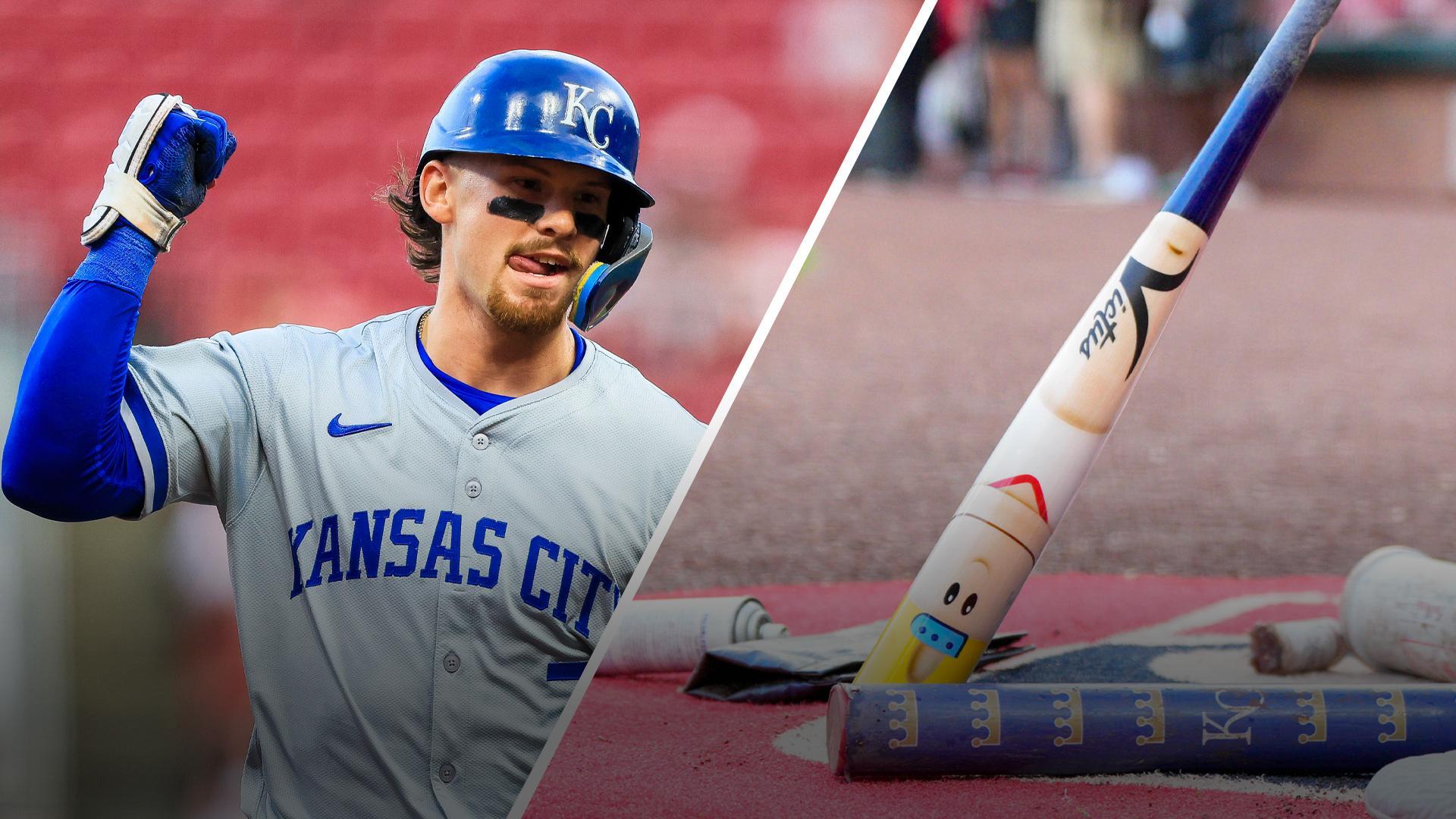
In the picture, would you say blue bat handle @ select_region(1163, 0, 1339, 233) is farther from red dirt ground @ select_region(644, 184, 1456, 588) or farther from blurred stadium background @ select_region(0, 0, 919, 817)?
red dirt ground @ select_region(644, 184, 1456, 588)

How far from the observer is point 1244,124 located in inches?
58.2

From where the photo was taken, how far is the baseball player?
127 centimetres

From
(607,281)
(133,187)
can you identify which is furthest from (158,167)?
(607,281)

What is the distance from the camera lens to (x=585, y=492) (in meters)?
1.34

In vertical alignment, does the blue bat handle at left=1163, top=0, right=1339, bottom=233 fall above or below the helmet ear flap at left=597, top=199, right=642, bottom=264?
above

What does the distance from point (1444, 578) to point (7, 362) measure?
190cm

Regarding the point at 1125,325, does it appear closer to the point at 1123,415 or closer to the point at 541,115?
the point at 541,115

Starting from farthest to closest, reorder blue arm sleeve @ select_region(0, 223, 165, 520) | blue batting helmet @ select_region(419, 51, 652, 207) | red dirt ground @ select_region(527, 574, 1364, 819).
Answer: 1. red dirt ground @ select_region(527, 574, 1364, 819)
2. blue batting helmet @ select_region(419, 51, 652, 207)
3. blue arm sleeve @ select_region(0, 223, 165, 520)

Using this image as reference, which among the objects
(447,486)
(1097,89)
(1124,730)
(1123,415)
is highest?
(1097,89)

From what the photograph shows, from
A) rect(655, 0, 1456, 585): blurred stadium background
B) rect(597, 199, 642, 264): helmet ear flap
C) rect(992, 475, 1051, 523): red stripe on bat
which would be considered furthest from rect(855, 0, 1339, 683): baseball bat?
rect(655, 0, 1456, 585): blurred stadium background

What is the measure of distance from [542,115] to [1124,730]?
82 cm

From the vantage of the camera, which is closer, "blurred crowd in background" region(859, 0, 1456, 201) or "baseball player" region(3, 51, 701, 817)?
"baseball player" region(3, 51, 701, 817)

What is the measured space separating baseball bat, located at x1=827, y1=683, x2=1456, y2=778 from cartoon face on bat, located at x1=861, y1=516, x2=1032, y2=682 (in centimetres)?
8

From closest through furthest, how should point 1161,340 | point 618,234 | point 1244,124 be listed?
point 618,234, point 1244,124, point 1161,340
